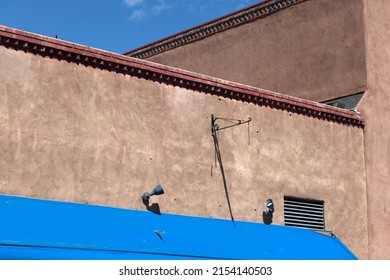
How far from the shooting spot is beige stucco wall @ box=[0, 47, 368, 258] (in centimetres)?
1689

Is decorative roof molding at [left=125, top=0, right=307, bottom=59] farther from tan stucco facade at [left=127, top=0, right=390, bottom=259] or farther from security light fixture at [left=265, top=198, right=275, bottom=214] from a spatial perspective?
security light fixture at [left=265, top=198, right=275, bottom=214]

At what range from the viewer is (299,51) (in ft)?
85.8

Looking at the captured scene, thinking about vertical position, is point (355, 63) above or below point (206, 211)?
above

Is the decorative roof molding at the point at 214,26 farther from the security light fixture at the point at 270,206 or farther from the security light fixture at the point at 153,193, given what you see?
the security light fixture at the point at 153,193

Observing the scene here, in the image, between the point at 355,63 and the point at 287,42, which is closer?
the point at 355,63

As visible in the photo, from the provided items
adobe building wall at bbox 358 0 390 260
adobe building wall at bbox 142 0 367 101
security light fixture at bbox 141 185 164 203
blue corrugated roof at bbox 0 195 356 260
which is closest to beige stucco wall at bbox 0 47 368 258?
security light fixture at bbox 141 185 164 203

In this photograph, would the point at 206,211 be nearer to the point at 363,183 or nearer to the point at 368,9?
the point at 363,183

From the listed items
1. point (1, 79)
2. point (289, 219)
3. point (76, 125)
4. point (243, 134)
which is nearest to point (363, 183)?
point (289, 219)

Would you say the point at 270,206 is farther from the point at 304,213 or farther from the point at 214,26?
the point at 214,26

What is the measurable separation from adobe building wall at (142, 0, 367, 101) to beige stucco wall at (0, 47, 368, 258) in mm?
2253

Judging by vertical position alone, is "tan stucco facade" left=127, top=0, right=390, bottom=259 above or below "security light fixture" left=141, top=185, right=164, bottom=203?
above
